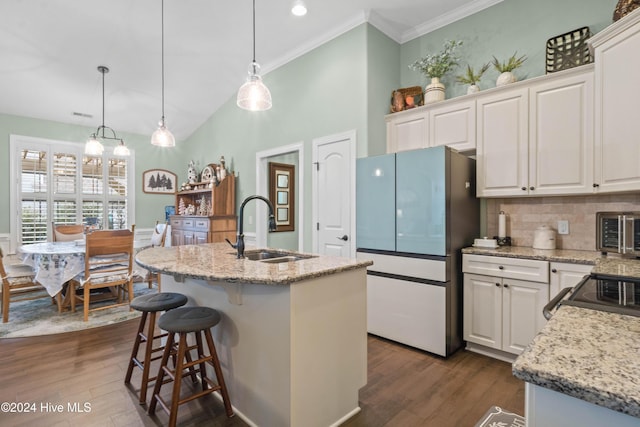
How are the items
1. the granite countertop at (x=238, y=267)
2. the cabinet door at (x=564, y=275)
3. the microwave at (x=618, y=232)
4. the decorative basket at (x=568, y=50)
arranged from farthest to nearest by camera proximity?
the decorative basket at (x=568, y=50) < the cabinet door at (x=564, y=275) < the microwave at (x=618, y=232) < the granite countertop at (x=238, y=267)

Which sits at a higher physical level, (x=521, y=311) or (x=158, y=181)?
(x=158, y=181)

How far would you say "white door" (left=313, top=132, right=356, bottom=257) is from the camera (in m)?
3.54

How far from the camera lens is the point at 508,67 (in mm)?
2873

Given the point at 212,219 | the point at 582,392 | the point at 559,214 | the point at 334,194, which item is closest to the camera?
the point at 582,392

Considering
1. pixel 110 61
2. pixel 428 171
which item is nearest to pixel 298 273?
pixel 428 171

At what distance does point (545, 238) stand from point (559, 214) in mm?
277

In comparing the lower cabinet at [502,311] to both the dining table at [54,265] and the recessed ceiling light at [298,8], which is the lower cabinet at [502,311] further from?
the dining table at [54,265]

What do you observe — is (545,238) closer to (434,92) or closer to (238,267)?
(434,92)

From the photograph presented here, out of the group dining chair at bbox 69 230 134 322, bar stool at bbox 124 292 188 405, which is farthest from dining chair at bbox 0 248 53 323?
bar stool at bbox 124 292 188 405

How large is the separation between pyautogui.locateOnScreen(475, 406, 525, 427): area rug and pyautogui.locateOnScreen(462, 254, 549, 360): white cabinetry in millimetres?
713

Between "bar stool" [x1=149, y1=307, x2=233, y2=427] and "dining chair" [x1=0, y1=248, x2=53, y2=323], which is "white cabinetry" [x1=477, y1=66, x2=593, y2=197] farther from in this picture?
"dining chair" [x1=0, y1=248, x2=53, y2=323]

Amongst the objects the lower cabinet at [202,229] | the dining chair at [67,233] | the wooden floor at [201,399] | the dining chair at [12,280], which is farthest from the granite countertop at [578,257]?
the dining chair at [67,233]

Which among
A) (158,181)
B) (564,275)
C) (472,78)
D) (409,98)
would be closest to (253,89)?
(409,98)

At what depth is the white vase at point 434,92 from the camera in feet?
10.6
